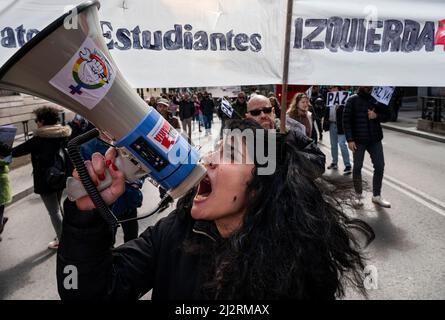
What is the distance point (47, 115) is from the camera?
4.14 m

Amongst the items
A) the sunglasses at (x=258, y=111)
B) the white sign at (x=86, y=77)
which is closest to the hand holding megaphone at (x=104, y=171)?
the white sign at (x=86, y=77)

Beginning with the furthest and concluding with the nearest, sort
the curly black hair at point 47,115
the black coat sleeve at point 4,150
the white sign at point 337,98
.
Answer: the white sign at point 337,98, the curly black hair at point 47,115, the black coat sleeve at point 4,150

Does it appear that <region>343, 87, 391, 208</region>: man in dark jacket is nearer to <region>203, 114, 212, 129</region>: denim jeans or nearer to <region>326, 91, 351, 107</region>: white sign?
<region>326, 91, 351, 107</region>: white sign

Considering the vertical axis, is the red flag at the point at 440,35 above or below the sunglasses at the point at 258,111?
above

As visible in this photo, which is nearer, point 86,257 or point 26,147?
point 86,257

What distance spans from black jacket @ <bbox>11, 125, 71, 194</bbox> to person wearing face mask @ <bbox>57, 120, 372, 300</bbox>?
9.86 ft

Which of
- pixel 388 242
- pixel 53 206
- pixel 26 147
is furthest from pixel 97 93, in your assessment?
pixel 388 242

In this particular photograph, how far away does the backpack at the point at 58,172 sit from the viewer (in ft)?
12.6

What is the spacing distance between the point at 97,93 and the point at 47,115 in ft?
11.3

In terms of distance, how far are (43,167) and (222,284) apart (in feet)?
11.5

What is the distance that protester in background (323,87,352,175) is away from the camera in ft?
25.0

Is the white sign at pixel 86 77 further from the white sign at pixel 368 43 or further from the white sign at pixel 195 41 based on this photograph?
the white sign at pixel 368 43

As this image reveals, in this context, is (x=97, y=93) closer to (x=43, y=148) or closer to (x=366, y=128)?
(x=43, y=148)

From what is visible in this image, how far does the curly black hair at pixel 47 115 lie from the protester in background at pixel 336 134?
206 inches
